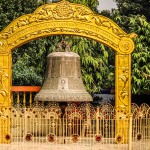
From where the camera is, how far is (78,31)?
11203mm

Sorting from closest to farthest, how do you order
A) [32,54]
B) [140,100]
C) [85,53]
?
[140,100], [85,53], [32,54]

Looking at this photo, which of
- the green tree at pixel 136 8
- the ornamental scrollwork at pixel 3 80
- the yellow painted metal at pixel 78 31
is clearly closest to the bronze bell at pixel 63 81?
the yellow painted metal at pixel 78 31

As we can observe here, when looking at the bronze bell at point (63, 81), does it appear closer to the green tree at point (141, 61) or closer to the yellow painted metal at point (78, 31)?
the yellow painted metal at point (78, 31)

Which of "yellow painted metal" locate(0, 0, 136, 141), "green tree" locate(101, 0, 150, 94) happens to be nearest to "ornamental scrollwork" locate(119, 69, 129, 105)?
"yellow painted metal" locate(0, 0, 136, 141)

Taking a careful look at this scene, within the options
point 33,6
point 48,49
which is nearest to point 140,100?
point 48,49

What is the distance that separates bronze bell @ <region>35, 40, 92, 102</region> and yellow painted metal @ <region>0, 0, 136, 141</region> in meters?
0.69

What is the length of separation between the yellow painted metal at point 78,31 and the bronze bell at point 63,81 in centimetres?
69

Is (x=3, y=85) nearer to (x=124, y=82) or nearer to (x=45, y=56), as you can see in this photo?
(x=124, y=82)

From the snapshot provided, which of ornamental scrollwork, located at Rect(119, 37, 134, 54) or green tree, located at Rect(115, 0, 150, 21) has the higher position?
green tree, located at Rect(115, 0, 150, 21)

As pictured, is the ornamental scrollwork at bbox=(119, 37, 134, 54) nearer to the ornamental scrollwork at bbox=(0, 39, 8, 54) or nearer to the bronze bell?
the bronze bell

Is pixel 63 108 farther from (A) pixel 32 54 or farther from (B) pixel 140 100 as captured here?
(A) pixel 32 54

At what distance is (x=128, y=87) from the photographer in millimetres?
11273

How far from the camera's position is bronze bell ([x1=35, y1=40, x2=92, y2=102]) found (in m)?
10.4

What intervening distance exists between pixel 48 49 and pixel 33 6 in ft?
11.5
